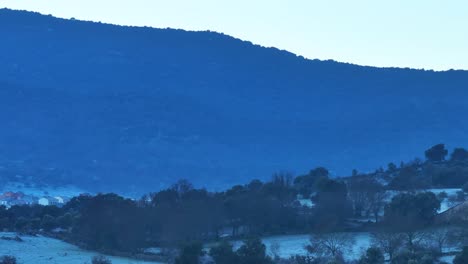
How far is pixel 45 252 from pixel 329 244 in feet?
40.0

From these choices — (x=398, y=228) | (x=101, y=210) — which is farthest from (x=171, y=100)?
(x=398, y=228)

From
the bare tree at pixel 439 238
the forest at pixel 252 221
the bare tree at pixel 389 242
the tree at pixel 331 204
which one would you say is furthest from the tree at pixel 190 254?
the tree at pixel 331 204

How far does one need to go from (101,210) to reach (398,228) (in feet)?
53.2

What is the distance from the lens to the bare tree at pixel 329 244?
45.8 metres

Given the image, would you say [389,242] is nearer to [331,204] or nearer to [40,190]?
[331,204]

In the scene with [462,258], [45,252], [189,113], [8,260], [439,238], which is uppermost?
[189,113]

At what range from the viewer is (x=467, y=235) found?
1781 inches

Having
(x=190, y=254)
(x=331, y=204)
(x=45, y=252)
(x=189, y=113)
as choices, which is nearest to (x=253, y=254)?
(x=190, y=254)

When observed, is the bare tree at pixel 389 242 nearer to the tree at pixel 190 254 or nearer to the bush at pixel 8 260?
the tree at pixel 190 254

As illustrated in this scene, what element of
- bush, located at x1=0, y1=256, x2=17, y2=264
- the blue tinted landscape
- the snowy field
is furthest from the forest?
the blue tinted landscape

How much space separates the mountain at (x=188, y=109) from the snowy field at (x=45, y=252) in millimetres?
81251

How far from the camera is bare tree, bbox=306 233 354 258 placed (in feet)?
150

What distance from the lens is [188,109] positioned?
15588 cm

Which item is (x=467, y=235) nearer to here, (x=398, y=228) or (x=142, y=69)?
(x=398, y=228)
